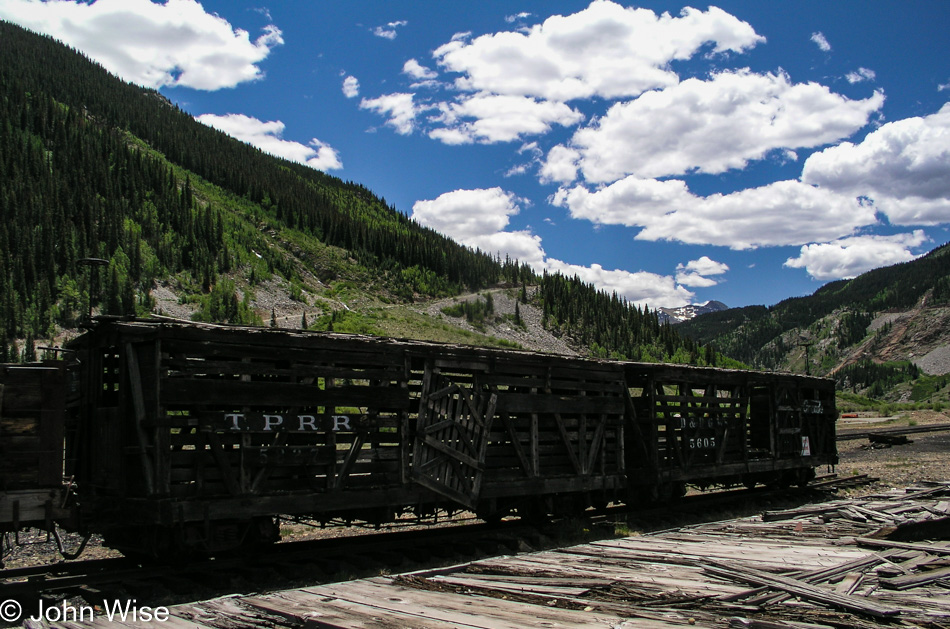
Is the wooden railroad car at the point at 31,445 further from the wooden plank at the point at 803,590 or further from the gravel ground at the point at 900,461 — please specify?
the gravel ground at the point at 900,461

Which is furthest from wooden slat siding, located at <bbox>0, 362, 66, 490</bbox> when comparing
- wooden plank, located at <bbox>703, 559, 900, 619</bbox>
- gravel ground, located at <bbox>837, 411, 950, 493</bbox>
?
gravel ground, located at <bbox>837, 411, 950, 493</bbox>

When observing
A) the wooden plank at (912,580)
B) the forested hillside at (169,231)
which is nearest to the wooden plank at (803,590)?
the wooden plank at (912,580)

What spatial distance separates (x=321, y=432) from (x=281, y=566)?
6.00ft

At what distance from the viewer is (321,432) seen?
9766 millimetres

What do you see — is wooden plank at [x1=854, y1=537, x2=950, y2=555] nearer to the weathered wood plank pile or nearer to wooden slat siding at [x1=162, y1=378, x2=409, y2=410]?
the weathered wood plank pile

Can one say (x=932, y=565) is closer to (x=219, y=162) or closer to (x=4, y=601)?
(x=4, y=601)

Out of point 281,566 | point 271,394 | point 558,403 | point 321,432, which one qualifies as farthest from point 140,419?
point 558,403

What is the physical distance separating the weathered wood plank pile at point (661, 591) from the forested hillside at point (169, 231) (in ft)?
157

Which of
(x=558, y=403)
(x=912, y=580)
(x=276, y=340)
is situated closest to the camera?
(x=912, y=580)

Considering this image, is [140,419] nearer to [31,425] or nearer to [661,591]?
[31,425]

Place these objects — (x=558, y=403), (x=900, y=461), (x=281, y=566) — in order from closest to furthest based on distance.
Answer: (x=281, y=566) → (x=558, y=403) → (x=900, y=461)

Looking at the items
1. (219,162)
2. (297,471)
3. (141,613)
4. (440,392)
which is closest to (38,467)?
(141,613)

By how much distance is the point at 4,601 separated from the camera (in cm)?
707

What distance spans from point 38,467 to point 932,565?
10.2 m
